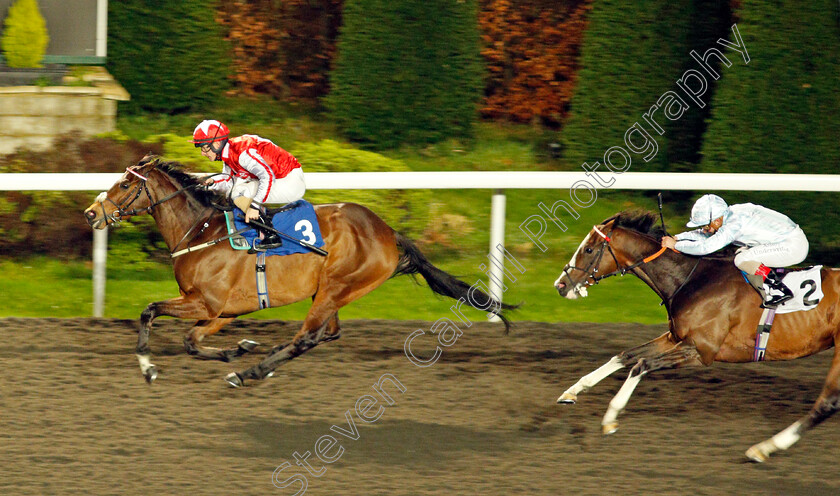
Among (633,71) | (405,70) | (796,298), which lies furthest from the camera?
(405,70)

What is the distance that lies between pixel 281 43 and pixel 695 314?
648cm

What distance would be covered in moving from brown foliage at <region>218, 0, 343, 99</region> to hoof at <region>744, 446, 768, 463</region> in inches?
261

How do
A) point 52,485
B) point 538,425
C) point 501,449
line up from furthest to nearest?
point 538,425
point 501,449
point 52,485

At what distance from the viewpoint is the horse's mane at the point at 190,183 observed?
5648 millimetres

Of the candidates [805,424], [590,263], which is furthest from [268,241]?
[805,424]

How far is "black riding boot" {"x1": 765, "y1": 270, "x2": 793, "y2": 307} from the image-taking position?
4805 millimetres

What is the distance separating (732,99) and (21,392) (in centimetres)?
567

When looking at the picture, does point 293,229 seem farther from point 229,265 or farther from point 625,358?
point 625,358

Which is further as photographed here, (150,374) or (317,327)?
(317,327)

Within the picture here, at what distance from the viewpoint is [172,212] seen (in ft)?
18.3

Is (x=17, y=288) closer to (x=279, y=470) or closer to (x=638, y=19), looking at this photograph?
(x=279, y=470)

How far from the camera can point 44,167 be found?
25.7ft

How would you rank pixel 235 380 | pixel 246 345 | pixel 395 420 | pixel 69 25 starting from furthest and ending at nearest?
pixel 69 25
pixel 246 345
pixel 235 380
pixel 395 420

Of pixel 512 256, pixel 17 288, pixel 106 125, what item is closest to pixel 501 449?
pixel 512 256
